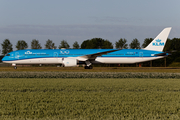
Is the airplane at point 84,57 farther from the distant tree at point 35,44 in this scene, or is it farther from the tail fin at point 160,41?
the distant tree at point 35,44

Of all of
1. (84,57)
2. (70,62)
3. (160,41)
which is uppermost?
(160,41)

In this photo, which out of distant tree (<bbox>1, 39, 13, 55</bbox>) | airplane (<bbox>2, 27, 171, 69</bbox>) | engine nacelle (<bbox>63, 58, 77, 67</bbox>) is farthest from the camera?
distant tree (<bbox>1, 39, 13, 55</bbox>)

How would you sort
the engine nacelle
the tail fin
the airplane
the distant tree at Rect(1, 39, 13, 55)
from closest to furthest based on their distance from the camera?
1. the engine nacelle
2. the airplane
3. the tail fin
4. the distant tree at Rect(1, 39, 13, 55)

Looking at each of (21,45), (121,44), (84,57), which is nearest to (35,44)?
(21,45)

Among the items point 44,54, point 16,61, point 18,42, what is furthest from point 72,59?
point 18,42

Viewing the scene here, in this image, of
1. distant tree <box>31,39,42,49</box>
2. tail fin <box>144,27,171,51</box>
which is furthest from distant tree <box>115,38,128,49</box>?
tail fin <box>144,27,171,51</box>

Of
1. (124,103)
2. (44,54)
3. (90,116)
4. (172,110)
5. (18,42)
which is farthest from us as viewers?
(18,42)

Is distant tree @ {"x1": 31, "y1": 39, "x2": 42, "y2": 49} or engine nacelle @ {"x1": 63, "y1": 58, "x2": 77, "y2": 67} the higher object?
distant tree @ {"x1": 31, "y1": 39, "x2": 42, "y2": 49}

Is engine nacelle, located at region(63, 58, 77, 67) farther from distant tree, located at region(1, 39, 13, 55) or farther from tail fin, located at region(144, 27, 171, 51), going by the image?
distant tree, located at region(1, 39, 13, 55)

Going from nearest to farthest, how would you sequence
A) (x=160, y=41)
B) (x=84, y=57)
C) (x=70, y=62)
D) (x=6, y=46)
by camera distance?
(x=70, y=62)
(x=84, y=57)
(x=160, y=41)
(x=6, y=46)

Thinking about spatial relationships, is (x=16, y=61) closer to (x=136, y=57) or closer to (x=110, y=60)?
(x=110, y=60)

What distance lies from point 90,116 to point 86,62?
30.1 metres

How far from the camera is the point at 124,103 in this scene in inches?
329

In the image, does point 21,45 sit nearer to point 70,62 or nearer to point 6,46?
point 6,46
